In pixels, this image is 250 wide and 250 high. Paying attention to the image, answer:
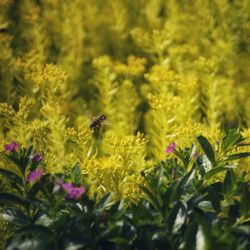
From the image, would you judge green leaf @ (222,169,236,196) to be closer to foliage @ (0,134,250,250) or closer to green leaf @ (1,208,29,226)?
foliage @ (0,134,250,250)

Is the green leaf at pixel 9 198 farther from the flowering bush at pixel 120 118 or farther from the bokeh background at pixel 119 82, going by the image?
the bokeh background at pixel 119 82

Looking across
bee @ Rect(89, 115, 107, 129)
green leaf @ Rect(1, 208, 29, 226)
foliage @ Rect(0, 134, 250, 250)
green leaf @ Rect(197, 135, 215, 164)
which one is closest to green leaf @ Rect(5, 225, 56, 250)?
foliage @ Rect(0, 134, 250, 250)

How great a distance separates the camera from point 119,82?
3.15 metres

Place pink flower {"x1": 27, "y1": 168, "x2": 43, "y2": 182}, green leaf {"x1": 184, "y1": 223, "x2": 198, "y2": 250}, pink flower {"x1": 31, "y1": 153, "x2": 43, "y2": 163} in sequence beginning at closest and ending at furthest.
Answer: green leaf {"x1": 184, "y1": 223, "x2": 198, "y2": 250} < pink flower {"x1": 27, "y1": 168, "x2": 43, "y2": 182} < pink flower {"x1": 31, "y1": 153, "x2": 43, "y2": 163}

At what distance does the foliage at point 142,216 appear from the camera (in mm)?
1211

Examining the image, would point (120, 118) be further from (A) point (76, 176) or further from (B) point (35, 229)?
(B) point (35, 229)

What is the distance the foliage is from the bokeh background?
0.25m

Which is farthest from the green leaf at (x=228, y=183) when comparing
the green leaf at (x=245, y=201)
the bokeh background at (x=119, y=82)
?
the bokeh background at (x=119, y=82)

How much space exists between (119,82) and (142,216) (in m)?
1.89

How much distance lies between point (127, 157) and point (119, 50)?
1.84 m

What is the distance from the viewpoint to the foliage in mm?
1211

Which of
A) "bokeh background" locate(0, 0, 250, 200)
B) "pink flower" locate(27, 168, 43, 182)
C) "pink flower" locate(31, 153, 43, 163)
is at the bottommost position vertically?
→ "bokeh background" locate(0, 0, 250, 200)

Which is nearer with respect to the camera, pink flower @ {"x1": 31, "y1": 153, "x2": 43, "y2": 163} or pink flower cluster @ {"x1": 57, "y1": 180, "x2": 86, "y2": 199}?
pink flower cluster @ {"x1": 57, "y1": 180, "x2": 86, "y2": 199}

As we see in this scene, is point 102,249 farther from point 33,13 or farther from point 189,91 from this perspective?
point 33,13
